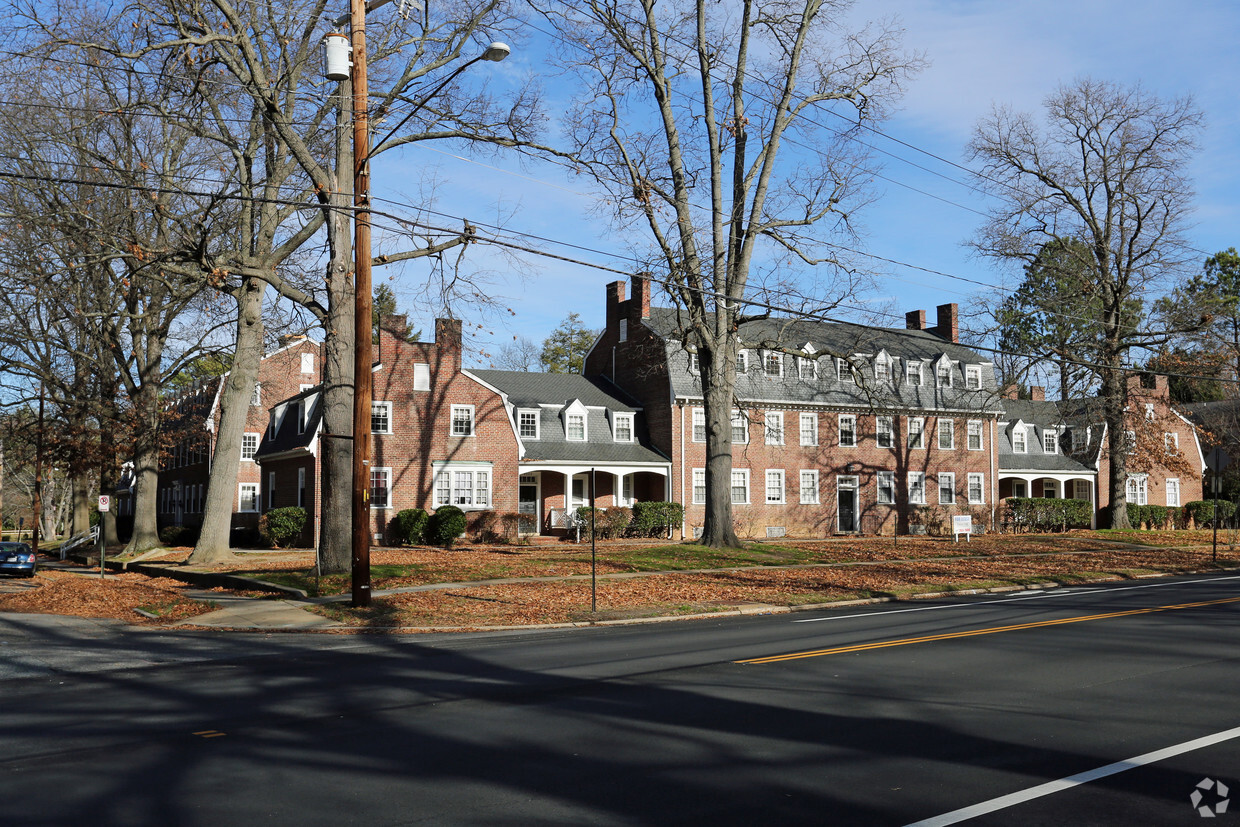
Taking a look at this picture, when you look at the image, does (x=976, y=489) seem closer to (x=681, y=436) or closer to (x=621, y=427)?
(x=681, y=436)

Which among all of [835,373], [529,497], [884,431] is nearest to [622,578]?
[529,497]

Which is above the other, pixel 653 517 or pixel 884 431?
pixel 884 431

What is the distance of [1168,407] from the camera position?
192 feet

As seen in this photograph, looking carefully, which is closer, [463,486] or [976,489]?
[463,486]

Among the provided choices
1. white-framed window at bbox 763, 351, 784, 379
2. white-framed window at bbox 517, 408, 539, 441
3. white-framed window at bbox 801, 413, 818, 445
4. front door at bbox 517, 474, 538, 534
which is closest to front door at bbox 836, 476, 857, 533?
white-framed window at bbox 801, 413, 818, 445

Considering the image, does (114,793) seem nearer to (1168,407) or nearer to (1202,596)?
(1202,596)

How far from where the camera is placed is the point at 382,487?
38062mm

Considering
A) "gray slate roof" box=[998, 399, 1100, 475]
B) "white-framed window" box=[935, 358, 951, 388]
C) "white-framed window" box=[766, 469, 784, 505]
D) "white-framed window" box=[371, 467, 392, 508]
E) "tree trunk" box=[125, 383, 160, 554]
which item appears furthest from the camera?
"gray slate roof" box=[998, 399, 1100, 475]

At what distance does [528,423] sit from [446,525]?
8.90 meters

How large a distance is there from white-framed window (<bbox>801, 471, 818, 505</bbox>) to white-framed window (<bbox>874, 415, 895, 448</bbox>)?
4.27 metres

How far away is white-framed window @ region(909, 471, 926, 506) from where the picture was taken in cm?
4931

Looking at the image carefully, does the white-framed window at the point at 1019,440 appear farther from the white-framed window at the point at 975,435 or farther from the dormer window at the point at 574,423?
the dormer window at the point at 574,423

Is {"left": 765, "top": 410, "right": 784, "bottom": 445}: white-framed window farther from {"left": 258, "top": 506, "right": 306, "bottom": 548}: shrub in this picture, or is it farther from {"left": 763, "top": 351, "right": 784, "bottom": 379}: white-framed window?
{"left": 258, "top": 506, "right": 306, "bottom": 548}: shrub

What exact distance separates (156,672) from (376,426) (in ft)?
89.2
